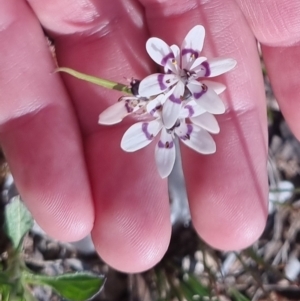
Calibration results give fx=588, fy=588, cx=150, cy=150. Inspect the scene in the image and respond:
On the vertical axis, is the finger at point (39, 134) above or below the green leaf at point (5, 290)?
above

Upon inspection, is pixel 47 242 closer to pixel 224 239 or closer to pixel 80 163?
pixel 80 163

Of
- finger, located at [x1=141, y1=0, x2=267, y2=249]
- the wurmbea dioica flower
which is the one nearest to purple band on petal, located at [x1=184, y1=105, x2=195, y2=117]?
the wurmbea dioica flower

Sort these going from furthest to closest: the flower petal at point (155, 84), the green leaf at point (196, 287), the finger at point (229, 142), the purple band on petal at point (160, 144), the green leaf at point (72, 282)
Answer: the green leaf at point (196, 287)
the green leaf at point (72, 282)
the finger at point (229, 142)
the purple band on petal at point (160, 144)
the flower petal at point (155, 84)

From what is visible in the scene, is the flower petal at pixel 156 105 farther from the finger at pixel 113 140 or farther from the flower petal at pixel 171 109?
the finger at pixel 113 140

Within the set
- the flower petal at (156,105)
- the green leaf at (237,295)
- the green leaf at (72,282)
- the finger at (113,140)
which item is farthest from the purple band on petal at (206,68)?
the green leaf at (237,295)

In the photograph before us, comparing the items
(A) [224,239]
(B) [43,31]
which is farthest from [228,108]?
(B) [43,31]

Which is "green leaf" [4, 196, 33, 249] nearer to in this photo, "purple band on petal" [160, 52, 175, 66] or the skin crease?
the skin crease
